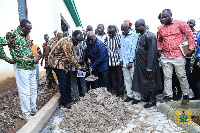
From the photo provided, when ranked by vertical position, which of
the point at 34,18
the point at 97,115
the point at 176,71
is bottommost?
the point at 97,115

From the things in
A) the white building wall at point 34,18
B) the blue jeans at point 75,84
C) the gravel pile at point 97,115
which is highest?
the white building wall at point 34,18

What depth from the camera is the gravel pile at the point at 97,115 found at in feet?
11.7

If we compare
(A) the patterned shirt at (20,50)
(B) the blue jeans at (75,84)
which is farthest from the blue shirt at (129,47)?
(A) the patterned shirt at (20,50)

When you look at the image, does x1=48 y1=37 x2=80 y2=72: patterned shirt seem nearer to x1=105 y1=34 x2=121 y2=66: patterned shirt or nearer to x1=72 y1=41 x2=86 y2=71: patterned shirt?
x1=72 y1=41 x2=86 y2=71: patterned shirt

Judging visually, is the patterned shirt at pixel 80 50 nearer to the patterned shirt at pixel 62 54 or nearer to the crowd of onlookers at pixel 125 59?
the crowd of onlookers at pixel 125 59

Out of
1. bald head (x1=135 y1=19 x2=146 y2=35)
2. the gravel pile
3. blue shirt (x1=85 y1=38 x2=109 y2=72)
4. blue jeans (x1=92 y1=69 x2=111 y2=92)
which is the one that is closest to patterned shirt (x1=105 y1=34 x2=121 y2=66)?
blue shirt (x1=85 y1=38 x2=109 y2=72)

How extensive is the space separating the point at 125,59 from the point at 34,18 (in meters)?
4.60

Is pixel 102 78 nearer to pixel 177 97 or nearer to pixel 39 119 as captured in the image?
pixel 177 97

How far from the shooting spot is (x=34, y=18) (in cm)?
764

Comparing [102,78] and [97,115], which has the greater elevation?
[102,78]

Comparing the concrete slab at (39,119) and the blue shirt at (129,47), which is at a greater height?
the blue shirt at (129,47)

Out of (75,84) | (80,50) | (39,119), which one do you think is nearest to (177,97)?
(75,84)

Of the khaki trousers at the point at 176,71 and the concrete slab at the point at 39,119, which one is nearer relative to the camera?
the concrete slab at the point at 39,119

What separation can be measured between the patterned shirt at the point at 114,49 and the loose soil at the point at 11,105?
2117mm
